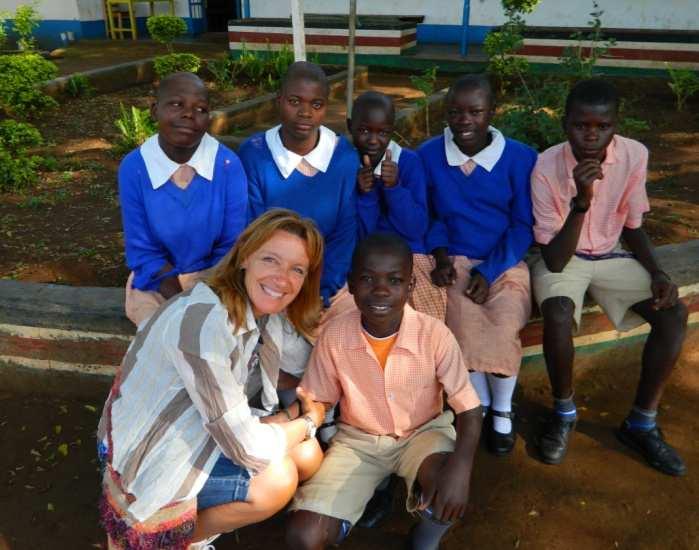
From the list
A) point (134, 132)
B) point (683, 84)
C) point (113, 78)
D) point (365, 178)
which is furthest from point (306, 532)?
point (113, 78)

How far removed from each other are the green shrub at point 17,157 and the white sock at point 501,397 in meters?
4.00

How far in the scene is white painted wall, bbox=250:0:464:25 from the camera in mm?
11352

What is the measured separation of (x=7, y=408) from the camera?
286 centimetres

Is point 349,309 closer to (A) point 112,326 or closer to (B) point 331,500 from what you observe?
(B) point 331,500

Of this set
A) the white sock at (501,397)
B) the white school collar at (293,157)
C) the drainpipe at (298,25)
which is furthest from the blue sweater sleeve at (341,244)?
the drainpipe at (298,25)

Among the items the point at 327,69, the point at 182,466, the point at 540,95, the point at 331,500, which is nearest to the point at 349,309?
the point at 331,500

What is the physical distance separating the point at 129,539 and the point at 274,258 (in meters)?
0.91

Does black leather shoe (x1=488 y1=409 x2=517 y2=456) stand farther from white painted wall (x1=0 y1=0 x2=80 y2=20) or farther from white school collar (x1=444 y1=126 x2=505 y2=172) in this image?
white painted wall (x1=0 y1=0 x2=80 y2=20)

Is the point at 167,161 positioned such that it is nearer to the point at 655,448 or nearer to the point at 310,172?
the point at 310,172

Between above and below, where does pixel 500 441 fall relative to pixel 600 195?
below

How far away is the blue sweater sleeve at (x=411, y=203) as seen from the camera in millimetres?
2635

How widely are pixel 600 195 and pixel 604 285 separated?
0.38 meters

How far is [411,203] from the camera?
2633mm

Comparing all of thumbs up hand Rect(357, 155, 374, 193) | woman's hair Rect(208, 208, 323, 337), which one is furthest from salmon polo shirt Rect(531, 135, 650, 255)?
woman's hair Rect(208, 208, 323, 337)
